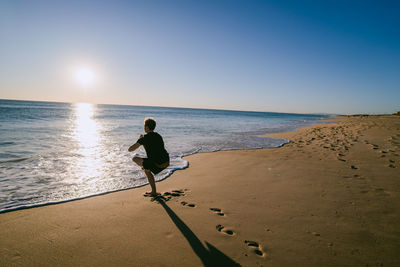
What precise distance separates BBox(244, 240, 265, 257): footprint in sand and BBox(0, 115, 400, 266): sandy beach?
1cm

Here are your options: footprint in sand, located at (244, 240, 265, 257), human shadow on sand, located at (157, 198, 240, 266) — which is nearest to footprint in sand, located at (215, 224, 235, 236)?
footprint in sand, located at (244, 240, 265, 257)

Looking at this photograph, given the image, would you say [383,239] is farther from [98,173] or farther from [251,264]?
[98,173]

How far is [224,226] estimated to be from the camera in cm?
296

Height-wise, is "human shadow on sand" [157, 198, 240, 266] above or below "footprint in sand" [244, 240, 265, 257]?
below

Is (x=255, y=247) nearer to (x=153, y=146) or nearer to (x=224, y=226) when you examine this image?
(x=224, y=226)

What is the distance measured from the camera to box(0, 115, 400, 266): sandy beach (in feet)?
7.63

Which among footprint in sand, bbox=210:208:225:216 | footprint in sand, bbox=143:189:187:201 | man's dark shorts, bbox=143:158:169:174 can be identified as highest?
man's dark shorts, bbox=143:158:169:174

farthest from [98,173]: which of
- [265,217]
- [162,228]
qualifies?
[265,217]

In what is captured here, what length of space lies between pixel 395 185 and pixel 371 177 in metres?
0.55

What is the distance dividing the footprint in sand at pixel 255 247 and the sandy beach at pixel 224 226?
14mm

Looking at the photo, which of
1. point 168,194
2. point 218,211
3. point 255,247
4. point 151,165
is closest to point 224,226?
point 218,211

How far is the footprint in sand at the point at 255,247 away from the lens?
2.39m

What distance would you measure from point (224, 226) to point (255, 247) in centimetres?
58

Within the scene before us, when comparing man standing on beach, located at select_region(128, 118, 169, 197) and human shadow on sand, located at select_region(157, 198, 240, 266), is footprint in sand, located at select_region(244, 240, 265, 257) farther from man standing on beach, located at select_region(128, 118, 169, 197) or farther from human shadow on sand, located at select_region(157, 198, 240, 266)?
man standing on beach, located at select_region(128, 118, 169, 197)
